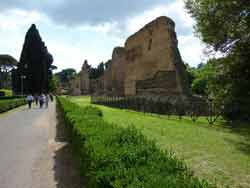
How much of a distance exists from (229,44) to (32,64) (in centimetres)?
4961

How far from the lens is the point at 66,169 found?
668 cm

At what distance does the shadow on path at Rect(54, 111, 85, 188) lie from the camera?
18.6 ft

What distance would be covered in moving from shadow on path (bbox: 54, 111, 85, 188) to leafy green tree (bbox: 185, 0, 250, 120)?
8718 mm

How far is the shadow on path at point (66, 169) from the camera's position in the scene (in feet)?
18.6

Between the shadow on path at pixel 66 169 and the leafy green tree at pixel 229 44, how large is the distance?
28.6ft

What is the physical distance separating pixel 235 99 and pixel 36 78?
49.9 metres

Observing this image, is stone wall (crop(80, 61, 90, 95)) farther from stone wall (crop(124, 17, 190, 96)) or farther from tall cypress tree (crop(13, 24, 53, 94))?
stone wall (crop(124, 17, 190, 96))

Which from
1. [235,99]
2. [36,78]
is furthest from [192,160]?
[36,78]

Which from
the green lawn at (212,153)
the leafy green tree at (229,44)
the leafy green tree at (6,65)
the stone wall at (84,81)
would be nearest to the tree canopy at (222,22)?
the leafy green tree at (229,44)

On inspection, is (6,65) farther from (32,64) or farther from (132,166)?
(132,166)

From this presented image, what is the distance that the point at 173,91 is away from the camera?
24.0 m

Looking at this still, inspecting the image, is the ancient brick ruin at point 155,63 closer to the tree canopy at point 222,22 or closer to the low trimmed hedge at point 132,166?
the tree canopy at point 222,22

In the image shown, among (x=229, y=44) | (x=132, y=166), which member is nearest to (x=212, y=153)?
(x=132, y=166)

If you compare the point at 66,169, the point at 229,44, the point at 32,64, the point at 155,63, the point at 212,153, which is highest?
the point at 32,64
